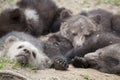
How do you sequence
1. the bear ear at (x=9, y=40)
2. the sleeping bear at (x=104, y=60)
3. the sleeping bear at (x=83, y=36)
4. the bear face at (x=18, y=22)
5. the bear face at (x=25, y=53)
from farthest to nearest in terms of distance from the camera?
the bear face at (x=18, y=22), the sleeping bear at (x=83, y=36), the bear ear at (x=9, y=40), the sleeping bear at (x=104, y=60), the bear face at (x=25, y=53)

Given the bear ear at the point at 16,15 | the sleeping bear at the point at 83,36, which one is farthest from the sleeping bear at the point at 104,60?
the bear ear at the point at 16,15

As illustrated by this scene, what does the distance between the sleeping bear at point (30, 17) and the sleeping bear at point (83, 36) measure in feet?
1.79

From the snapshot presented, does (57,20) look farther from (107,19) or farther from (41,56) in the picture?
(41,56)

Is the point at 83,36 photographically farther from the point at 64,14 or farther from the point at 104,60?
the point at 104,60

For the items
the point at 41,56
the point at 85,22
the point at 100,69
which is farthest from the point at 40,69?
the point at 85,22

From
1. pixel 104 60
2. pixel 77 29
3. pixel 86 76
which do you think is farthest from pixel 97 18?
pixel 86 76

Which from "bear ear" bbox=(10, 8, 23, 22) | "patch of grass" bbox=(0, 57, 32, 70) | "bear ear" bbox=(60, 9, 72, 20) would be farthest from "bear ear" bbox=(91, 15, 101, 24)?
"patch of grass" bbox=(0, 57, 32, 70)

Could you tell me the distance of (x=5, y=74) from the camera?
22.6 feet

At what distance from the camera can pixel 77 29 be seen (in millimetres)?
11023

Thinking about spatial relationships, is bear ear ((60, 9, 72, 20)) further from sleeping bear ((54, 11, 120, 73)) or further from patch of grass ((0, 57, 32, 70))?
patch of grass ((0, 57, 32, 70))

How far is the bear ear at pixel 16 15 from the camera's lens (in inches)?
439

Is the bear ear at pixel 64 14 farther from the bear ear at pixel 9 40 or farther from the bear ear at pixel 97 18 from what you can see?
the bear ear at pixel 9 40

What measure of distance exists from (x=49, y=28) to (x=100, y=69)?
3362 mm

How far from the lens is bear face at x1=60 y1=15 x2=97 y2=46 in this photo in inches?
422
